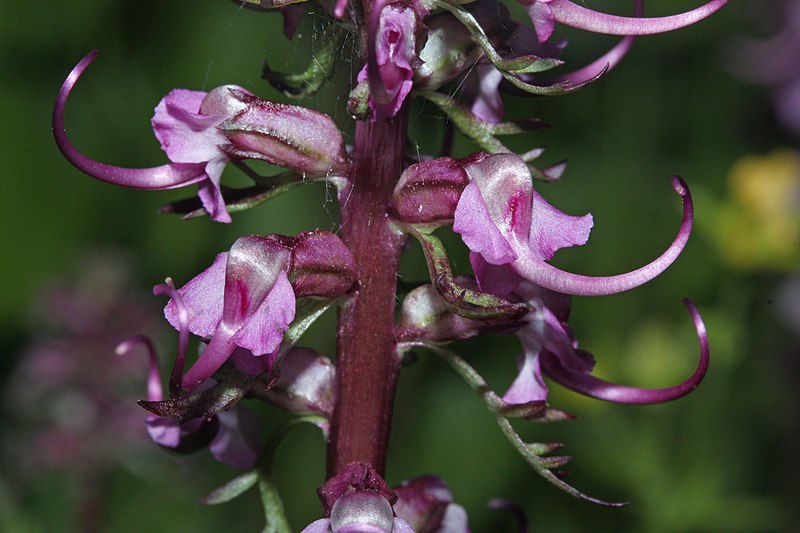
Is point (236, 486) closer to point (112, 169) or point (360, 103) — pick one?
point (112, 169)

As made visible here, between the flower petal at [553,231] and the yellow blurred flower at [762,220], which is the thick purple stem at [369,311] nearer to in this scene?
the flower petal at [553,231]

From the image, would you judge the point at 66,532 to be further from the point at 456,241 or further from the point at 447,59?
the point at 447,59

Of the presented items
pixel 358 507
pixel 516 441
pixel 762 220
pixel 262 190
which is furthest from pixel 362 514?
pixel 762 220

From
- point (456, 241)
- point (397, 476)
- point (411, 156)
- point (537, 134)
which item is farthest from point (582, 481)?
point (411, 156)

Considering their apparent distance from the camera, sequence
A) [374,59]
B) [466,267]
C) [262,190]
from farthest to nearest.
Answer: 1. [466,267]
2. [262,190]
3. [374,59]

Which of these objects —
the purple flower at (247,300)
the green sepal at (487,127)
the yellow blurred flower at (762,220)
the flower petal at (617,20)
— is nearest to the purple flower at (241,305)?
the purple flower at (247,300)
